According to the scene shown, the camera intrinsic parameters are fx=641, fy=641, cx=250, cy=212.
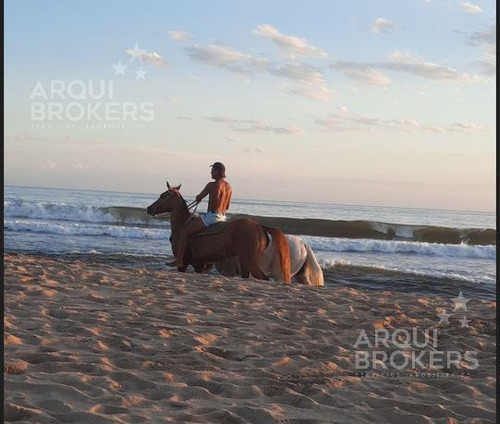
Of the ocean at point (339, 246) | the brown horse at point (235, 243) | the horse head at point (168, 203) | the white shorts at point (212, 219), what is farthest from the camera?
the ocean at point (339, 246)

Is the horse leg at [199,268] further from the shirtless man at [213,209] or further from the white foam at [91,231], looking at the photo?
the white foam at [91,231]

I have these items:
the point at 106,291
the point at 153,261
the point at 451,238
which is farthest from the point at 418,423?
the point at 451,238

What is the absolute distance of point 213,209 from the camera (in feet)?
34.8

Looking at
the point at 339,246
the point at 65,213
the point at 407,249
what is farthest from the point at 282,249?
the point at 65,213

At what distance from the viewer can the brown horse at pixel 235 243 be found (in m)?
10.1

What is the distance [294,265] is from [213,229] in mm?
1454

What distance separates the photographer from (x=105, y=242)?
20.6 metres

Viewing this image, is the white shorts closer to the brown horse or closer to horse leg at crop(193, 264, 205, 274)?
the brown horse

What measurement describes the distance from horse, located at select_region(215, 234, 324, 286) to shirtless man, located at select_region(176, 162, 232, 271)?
687 mm

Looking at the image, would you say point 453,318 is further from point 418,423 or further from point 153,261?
point 153,261

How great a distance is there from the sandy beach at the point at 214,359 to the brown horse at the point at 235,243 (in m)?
1.92

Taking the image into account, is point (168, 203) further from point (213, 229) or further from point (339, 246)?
point (339, 246)

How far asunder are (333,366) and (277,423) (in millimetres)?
1399

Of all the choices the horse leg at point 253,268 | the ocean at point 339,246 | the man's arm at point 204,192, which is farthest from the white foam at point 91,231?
the horse leg at point 253,268
